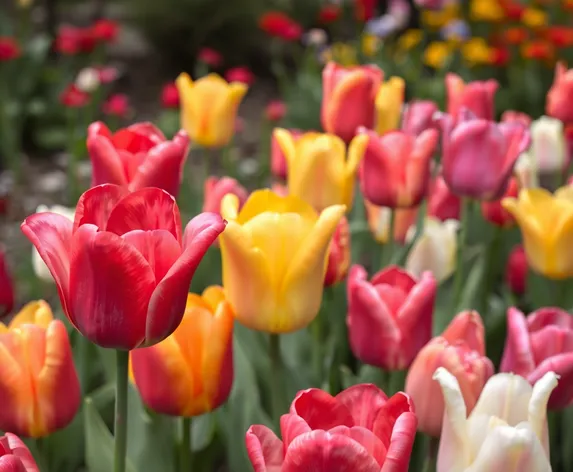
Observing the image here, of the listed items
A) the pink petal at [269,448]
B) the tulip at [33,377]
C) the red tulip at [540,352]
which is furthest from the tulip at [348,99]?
the pink petal at [269,448]

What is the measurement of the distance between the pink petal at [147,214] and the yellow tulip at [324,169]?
47 centimetres

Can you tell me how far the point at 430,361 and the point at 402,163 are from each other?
1.29 ft

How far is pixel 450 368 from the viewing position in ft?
2.29

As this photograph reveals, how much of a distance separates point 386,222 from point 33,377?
2.30ft

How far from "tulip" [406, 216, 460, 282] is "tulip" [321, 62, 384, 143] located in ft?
0.60

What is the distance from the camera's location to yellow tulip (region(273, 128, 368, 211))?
3.31 ft

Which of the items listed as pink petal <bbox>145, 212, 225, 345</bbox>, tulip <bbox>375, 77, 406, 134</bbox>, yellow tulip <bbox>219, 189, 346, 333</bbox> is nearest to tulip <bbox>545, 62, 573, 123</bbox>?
tulip <bbox>375, 77, 406, 134</bbox>

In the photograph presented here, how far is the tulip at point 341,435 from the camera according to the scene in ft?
1.62

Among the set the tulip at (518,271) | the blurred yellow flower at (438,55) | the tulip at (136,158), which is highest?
the tulip at (136,158)

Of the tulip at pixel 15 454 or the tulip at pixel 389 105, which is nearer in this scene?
the tulip at pixel 15 454

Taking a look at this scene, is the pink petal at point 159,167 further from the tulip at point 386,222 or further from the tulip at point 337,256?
the tulip at point 386,222

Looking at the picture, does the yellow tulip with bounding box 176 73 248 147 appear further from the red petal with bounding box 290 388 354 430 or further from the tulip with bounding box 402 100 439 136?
the red petal with bounding box 290 388 354 430

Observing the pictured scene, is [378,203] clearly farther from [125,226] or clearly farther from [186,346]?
[125,226]

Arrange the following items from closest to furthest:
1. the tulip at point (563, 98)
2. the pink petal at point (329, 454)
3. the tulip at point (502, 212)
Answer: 1. the pink petal at point (329, 454)
2. the tulip at point (502, 212)
3. the tulip at point (563, 98)
